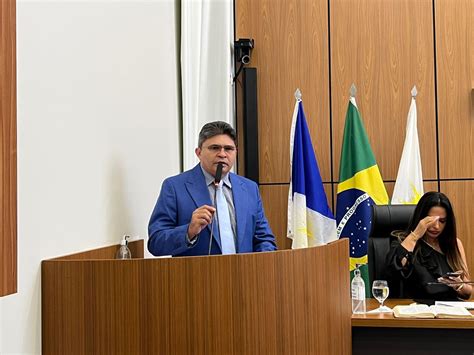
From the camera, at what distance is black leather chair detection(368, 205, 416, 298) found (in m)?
3.74

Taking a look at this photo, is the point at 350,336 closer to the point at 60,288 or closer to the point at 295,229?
the point at 60,288

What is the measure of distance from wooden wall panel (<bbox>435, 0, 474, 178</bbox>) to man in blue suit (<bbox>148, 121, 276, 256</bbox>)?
2277 millimetres

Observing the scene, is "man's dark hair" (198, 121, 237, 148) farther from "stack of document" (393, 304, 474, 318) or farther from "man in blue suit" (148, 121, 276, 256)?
"stack of document" (393, 304, 474, 318)

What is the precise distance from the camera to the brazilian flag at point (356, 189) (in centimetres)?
452

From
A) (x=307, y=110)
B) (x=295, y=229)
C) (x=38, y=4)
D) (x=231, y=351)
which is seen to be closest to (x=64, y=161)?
(x=38, y=4)

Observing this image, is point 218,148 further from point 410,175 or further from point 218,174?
point 410,175

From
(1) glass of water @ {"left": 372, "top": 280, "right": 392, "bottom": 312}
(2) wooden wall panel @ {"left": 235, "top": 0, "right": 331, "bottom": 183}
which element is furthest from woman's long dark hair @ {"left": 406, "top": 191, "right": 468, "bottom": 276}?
(2) wooden wall panel @ {"left": 235, "top": 0, "right": 331, "bottom": 183}

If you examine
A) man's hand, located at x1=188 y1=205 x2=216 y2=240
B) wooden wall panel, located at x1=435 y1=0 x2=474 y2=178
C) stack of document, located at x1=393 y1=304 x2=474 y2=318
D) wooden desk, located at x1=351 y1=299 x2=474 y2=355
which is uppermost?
wooden wall panel, located at x1=435 y1=0 x2=474 y2=178

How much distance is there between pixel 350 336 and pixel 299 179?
1955 millimetres

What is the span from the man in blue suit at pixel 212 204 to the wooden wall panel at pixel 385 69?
203cm

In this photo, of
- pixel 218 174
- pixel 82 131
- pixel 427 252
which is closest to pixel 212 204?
pixel 218 174

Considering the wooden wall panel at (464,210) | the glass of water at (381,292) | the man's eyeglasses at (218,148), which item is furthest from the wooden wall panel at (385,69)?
the man's eyeglasses at (218,148)

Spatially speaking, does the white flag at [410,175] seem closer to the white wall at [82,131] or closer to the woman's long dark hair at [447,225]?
the woman's long dark hair at [447,225]

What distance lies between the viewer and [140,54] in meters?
3.30
